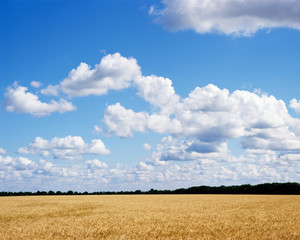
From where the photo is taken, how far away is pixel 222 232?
53.3 ft

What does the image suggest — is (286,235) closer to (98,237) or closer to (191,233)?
(191,233)

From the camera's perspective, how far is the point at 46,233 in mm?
16578

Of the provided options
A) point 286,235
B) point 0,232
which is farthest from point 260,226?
point 0,232

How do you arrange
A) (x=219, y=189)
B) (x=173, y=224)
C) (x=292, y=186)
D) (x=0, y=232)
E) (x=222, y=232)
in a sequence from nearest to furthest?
(x=222, y=232)
(x=0, y=232)
(x=173, y=224)
(x=292, y=186)
(x=219, y=189)

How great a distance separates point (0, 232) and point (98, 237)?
5823 millimetres

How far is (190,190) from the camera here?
382 ft

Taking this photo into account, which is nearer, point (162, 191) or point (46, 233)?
point (46, 233)

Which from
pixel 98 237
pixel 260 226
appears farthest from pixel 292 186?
pixel 98 237

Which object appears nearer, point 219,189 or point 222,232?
point 222,232

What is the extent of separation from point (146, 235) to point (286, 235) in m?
6.48

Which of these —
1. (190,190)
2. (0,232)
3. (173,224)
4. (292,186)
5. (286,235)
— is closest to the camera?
(286,235)

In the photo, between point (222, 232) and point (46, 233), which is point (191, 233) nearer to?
point (222, 232)

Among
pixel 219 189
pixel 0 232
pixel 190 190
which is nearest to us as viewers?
pixel 0 232

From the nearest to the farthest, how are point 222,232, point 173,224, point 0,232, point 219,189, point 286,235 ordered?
A: point 286,235 → point 222,232 → point 0,232 → point 173,224 → point 219,189
